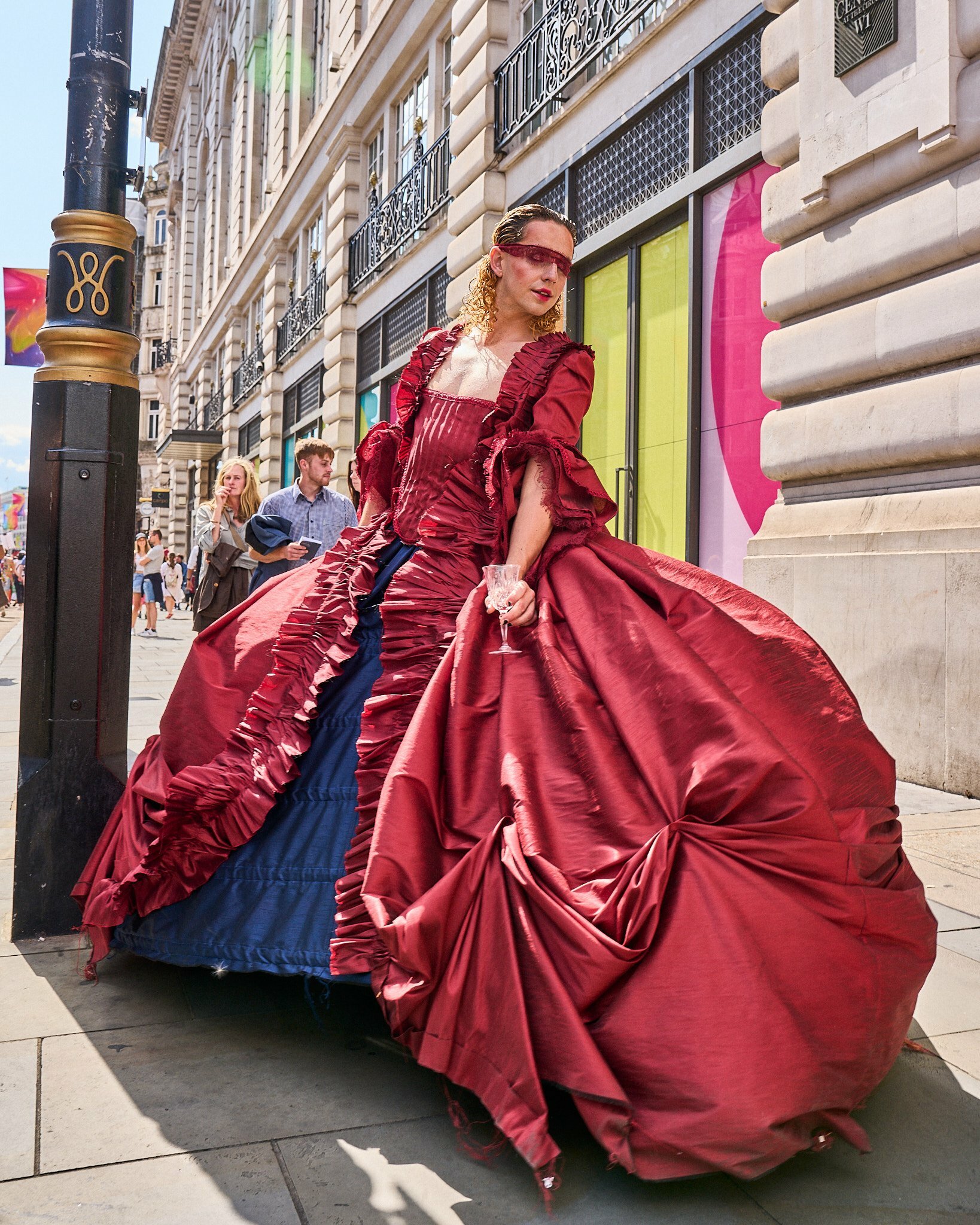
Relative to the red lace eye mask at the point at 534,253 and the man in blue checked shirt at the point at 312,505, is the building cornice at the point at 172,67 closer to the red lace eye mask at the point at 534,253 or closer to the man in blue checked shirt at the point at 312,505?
the man in blue checked shirt at the point at 312,505

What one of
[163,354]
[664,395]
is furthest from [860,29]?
[163,354]

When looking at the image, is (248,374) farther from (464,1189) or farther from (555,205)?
(464,1189)

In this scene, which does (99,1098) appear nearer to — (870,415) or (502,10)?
(870,415)

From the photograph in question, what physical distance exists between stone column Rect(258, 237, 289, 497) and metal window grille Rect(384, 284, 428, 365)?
7.50 m

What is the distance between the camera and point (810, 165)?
20.6 ft

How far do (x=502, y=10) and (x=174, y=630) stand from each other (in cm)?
1287

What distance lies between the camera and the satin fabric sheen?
1.95m

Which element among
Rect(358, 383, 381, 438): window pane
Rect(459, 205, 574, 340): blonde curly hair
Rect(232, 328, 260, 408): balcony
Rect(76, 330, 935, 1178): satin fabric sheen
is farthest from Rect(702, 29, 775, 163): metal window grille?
Rect(232, 328, 260, 408): balcony

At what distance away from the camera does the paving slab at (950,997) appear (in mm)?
2723

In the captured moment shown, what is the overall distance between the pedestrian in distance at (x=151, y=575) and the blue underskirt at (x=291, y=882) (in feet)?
52.5

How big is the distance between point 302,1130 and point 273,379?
70.8 feet

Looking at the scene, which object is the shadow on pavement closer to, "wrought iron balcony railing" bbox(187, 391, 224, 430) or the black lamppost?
the black lamppost

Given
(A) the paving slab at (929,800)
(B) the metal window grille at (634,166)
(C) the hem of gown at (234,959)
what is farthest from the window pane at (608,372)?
(C) the hem of gown at (234,959)

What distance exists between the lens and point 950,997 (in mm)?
2861
